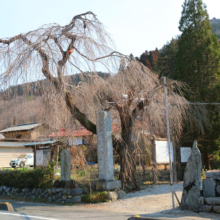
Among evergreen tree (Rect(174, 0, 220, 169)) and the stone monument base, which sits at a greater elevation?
evergreen tree (Rect(174, 0, 220, 169))

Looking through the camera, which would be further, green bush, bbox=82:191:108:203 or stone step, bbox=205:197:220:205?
green bush, bbox=82:191:108:203

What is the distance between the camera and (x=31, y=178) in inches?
481

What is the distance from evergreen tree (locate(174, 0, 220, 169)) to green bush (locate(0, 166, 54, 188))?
8623 millimetres

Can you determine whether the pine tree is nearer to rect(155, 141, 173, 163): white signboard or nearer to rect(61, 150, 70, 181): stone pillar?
rect(155, 141, 173, 163): white signboard

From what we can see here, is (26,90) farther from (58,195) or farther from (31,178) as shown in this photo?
(31,178)

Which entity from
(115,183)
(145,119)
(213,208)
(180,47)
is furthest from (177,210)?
(180,47)

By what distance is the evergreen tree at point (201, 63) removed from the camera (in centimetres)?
1534

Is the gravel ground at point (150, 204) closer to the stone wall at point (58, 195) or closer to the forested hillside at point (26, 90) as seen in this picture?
the stone wall at point (58, 195)

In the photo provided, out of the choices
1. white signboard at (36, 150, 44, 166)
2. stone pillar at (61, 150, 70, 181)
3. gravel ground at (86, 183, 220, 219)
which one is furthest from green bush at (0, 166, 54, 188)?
gravel ground at (86, 183, 220, 219)

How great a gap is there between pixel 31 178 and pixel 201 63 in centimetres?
1149

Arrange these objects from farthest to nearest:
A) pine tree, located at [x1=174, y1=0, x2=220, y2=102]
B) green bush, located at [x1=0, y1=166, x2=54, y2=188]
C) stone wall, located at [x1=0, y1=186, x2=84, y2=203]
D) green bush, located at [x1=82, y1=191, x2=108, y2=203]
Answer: pine tree, located at [x1=174, y1=0, x2=220, y2=102] < green bush, located at [x1=0, y1=166, x2=54, y2=188] < stone wall, located at [x1=0, y1=186, x2=84, y2=203] < green bush, located at [x1=82, y1=191, x2=108, y2=203]

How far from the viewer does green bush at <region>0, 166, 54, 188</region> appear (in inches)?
→ 470

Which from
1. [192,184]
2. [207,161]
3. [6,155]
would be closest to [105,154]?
[192,184]

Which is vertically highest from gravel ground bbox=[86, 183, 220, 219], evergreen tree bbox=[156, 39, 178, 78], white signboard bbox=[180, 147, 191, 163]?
evergreen tree bbox=[156, 39, 178, 78]
